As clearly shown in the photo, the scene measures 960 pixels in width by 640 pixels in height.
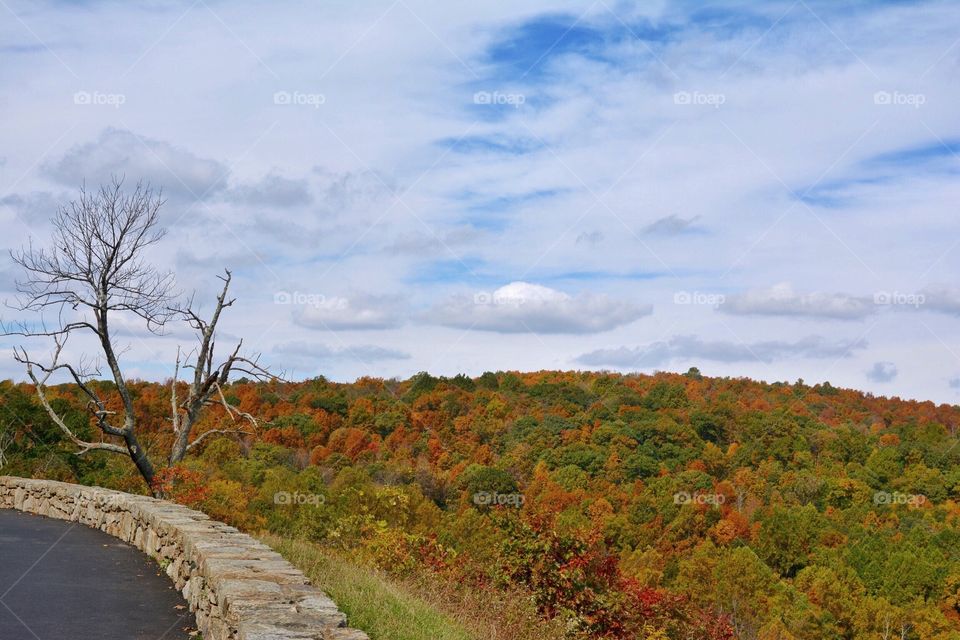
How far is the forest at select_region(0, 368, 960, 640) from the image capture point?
13820 millimetres

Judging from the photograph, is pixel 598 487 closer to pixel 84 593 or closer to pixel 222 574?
pixel 84 593

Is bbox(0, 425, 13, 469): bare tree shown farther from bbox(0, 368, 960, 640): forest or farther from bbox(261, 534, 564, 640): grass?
bbox(261, 534, 564, 640): grass

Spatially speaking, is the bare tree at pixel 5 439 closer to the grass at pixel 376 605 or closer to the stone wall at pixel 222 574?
the stone wall at pixel 222 574

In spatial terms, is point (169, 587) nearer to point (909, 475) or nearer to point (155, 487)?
point (155, 487)

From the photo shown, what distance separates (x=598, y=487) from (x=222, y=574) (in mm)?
54341

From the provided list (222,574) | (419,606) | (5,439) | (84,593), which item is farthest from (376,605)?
(5,439)

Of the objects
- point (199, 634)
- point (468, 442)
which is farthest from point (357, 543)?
point (468, 442)

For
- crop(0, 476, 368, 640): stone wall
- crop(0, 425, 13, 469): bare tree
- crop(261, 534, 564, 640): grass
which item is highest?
crop(0, 425, 13, 469): bare tree

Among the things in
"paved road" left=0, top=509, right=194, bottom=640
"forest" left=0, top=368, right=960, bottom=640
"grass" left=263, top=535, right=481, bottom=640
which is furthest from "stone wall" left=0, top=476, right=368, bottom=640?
"forest" left=0, top=368, right=960, bottom=640

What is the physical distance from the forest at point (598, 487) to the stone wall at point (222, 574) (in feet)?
5.15

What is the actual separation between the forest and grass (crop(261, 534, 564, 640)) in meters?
0.45

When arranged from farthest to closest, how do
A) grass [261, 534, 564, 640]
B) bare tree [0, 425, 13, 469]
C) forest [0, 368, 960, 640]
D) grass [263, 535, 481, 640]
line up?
bare tree [0, 425, 13, 469], forest [0, 368, 960, 640], grass [261, 534, 564, 640], grass [263, 535, 481, 640]

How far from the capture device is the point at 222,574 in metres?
7.18

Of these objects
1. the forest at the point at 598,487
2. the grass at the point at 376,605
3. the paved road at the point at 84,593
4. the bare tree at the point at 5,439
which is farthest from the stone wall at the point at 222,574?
the bare tree at the point at 5,439
